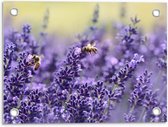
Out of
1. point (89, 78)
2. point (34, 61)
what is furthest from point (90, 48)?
point (34, 61)

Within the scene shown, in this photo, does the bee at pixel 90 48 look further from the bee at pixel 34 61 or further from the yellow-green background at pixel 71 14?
the bee at pixel 34 61

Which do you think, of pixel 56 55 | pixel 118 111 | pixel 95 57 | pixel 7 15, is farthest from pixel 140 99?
pixel 7 15

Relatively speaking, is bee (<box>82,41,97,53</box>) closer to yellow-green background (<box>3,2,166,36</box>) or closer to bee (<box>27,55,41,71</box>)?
yellow-green background (<box>3,2,166,36</box>)

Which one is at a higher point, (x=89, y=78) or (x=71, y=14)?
(x=71, y=14)

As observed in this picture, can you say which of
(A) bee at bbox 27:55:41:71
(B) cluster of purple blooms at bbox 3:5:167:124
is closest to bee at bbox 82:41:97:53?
(B) cluster of purple blooms at bbox 3:5:167:124

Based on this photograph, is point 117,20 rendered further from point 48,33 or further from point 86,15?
point 48,33

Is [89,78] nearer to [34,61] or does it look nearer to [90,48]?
[90,48]

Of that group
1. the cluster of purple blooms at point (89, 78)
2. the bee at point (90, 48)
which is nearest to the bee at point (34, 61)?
the cluster of purple blooms at point (89, 78)
